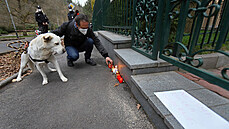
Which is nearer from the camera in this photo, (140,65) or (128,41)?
(140,65)

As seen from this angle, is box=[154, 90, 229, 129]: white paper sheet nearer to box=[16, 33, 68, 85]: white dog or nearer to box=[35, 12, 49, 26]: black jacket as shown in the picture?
box=[16, 33, 68, 85]: white dog

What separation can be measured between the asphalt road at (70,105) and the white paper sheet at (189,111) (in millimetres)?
356

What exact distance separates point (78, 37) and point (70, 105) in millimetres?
1782

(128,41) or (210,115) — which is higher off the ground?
(128,41)

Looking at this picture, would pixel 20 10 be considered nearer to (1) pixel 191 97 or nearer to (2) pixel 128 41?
(2) pixel 128 41

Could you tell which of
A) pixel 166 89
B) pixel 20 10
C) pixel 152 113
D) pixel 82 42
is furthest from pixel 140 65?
pixel 20 10

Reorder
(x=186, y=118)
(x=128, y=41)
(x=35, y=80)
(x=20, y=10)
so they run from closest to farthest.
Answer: (x=186, y=118)
(x=35, y=80)
(x=128, y=41)
(x=20, y=10)

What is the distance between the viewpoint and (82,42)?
309 centimetres

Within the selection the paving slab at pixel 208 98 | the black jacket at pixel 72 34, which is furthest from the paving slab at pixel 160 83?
the black jacket at pixel 72 34

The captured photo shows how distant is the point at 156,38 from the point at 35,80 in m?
2.58

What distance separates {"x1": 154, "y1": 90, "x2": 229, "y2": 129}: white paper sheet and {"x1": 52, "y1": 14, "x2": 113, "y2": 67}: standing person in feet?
4.89

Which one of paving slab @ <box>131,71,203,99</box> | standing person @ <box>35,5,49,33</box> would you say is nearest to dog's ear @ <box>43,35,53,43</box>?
paving slab @ <box>131,71,203,99</box>

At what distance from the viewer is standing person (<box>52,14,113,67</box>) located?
2434mm

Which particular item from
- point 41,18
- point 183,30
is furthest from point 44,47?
point 41,18
